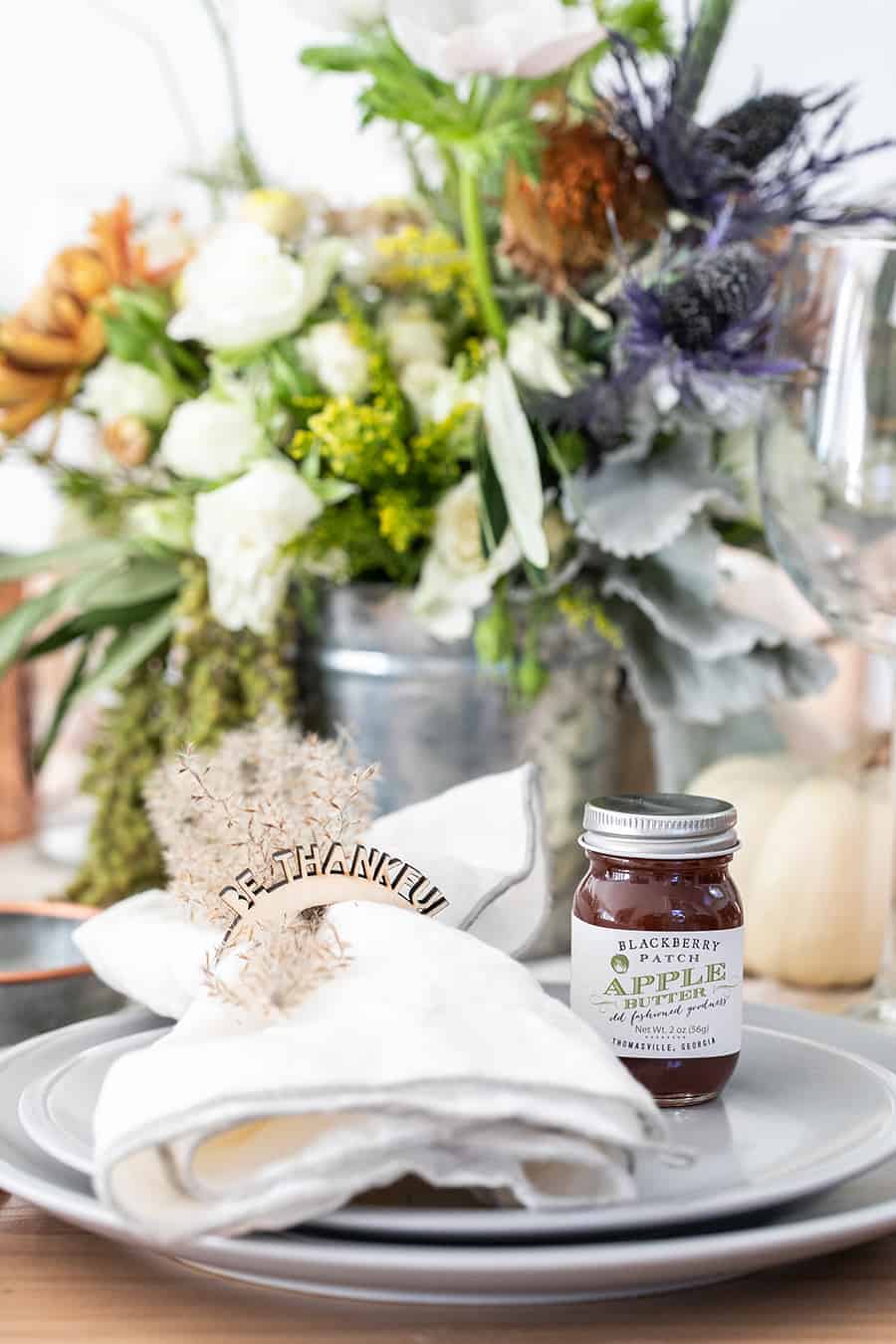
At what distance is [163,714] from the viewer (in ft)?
2.61

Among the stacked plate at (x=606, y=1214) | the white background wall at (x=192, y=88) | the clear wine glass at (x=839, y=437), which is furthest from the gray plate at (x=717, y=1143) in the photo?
the white background wall at (x=192, y=88)

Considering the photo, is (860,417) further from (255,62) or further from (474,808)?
(255,62)

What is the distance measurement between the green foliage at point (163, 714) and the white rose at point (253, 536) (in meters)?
0.03

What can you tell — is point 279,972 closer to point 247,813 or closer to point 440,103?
point 247,813

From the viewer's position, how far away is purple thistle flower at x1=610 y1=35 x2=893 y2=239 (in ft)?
2.20

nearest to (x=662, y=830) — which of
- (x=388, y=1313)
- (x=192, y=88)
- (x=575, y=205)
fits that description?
(x=388, y=1313)

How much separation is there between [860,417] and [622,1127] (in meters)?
0.36

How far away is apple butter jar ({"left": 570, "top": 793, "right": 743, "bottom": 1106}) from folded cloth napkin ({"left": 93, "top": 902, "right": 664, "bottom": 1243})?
0.07 metres

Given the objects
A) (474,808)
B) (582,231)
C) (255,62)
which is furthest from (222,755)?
(255,62)

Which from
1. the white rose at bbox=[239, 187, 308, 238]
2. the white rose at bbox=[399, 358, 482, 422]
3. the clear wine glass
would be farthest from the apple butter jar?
the white rose at bbox=[239, 187, 308, 238]

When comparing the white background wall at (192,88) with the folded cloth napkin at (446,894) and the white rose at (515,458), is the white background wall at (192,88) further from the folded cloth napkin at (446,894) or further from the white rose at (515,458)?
the folded cloth napkin at (446,894)

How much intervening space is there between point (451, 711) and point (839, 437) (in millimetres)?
226

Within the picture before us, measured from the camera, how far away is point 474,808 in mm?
506

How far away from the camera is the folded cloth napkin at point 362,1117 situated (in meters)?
0.31
